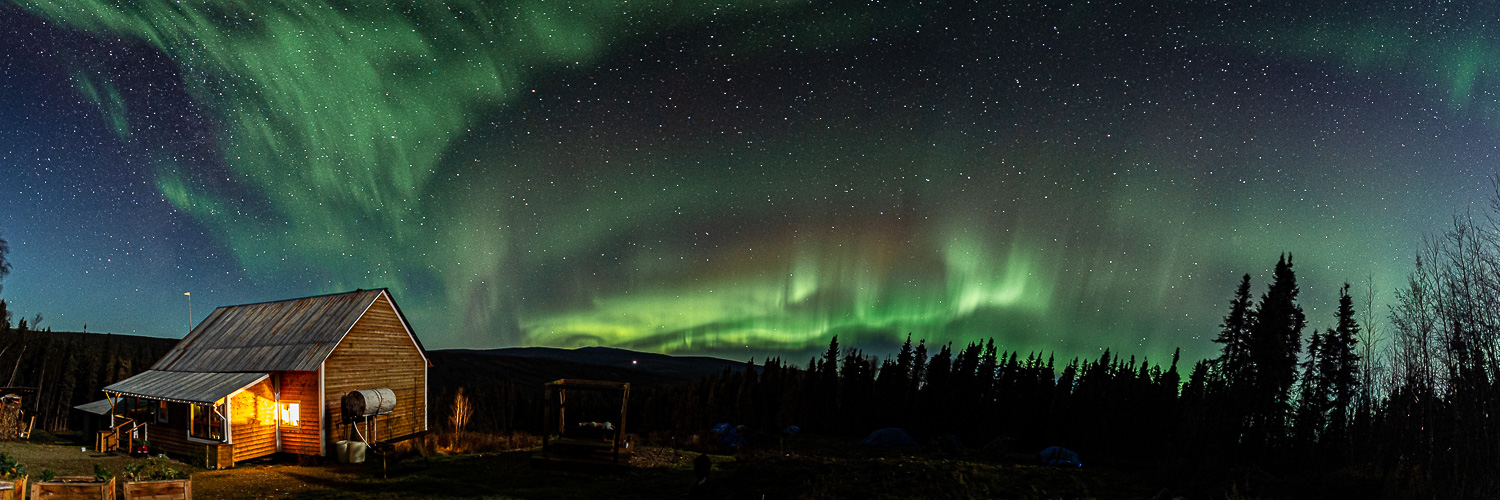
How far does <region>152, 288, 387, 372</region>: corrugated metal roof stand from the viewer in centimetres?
2630

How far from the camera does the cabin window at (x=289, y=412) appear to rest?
84.3ft

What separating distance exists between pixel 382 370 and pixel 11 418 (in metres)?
18.5

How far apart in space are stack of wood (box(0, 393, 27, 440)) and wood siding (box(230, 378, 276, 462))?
567 inches

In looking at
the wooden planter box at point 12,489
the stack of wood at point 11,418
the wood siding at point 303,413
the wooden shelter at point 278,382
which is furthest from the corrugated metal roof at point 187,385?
the wooden planter box at point 12,489

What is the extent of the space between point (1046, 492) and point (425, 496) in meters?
17.8

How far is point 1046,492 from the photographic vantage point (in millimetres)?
19750

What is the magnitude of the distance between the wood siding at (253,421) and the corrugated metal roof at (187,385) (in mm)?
459

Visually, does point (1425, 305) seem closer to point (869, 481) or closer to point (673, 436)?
point (869, 481)

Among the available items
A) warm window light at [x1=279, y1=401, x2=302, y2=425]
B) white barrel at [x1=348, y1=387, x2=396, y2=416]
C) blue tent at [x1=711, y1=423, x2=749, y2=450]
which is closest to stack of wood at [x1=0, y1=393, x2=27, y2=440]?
warm window light at [x1=279, y1=401, x2=302, y2=425]

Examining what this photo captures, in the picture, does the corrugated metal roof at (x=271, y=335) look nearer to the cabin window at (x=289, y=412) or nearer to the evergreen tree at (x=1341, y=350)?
the cabin window at (x=289, y=412)

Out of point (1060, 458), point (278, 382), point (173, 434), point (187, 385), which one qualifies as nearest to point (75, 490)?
point (278, 382)

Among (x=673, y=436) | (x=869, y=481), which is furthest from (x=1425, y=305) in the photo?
(x=673, y=436)

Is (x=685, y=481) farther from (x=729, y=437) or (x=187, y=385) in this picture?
(x=187, y=385)

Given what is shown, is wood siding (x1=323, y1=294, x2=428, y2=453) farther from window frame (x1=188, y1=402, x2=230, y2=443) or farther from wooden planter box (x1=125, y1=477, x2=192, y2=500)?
wooden planter box (x1=125, y1=477, x2=192, y2=500)
